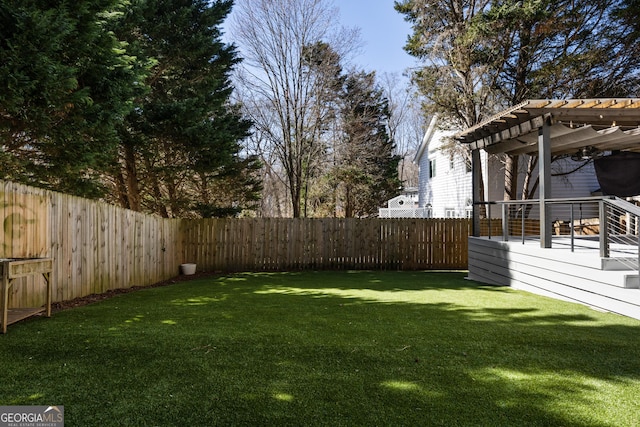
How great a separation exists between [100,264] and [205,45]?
7751 millimetres

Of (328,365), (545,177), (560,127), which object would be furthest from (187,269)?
(560,127)

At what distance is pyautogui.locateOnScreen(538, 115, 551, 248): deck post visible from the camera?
6.37m

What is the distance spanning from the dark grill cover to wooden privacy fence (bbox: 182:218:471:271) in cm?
364

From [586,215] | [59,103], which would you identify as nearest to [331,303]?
[59,103]

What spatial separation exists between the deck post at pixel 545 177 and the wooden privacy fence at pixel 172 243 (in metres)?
5.10

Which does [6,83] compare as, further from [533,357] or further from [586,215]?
[586,215]

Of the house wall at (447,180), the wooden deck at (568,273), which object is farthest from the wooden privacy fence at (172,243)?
the house wall at (447,180)

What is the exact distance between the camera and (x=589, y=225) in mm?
10125

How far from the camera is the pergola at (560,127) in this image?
6.23 m

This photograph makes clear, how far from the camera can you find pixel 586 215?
45.8ft

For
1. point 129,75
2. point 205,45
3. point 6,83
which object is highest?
point 205,45

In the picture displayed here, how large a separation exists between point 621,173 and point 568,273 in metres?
6.28

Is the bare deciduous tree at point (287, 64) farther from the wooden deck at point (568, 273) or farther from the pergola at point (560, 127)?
the wooden deck at point (568, 273)

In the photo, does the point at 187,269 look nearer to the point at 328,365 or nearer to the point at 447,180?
the point at 328,365
